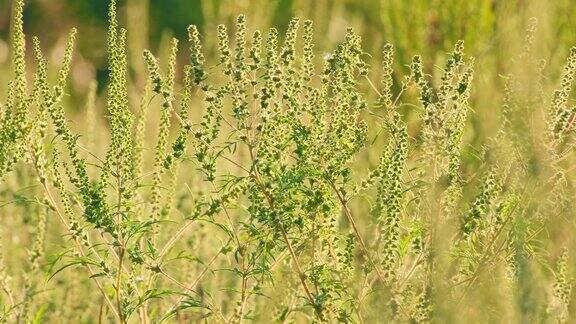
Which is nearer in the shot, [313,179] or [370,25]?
[313,179]

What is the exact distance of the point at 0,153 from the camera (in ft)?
10.9

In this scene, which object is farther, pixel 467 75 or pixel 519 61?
pixel 467 75

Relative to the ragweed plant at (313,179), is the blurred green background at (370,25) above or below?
above

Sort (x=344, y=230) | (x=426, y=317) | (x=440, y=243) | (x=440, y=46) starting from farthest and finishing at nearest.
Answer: (x=440, y=46), (x=344, y=230), (x=426, y=317), (x=440, y=243)

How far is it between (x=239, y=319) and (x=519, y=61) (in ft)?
3.80

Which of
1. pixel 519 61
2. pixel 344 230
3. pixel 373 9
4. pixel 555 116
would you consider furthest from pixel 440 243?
pixel 373 9

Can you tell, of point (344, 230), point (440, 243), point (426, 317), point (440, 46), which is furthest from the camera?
point (440, 46)

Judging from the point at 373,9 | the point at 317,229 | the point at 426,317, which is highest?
the point at 373,9

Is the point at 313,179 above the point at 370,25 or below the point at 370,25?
below

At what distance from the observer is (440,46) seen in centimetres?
688

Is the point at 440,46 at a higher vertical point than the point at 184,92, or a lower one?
higher

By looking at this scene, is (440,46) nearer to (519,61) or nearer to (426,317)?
(426,317)

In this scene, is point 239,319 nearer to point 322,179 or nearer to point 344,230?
point 322,179

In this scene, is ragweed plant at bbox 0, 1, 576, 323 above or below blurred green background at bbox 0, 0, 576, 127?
below
